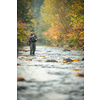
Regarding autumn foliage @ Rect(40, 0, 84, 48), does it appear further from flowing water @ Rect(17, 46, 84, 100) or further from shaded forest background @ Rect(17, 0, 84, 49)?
flowing water @ Rect(17, 46, 84, 100)

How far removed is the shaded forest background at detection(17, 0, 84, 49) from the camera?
6029mm

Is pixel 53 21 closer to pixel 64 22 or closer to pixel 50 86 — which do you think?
pixel 64 22

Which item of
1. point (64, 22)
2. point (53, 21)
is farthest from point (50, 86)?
point (53, 21)

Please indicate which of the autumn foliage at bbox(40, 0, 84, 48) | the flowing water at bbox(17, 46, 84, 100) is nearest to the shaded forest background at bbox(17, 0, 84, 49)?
the autumn foliage at bbox(40, 0, 84, 48)

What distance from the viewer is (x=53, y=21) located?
8852mm

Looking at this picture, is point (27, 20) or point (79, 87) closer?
point (79, 87)

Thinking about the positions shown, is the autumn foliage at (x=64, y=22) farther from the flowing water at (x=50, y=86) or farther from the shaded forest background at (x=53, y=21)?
the flowing water at (x=50, y=86)

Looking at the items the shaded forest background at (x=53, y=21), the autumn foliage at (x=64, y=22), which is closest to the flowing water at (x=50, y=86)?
the shaded forest background at (x=53, y=21)

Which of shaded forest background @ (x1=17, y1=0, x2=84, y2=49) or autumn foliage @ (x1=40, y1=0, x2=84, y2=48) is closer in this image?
shaded forest background @ (x1=17, y1=0, x2=84, y2=49)
